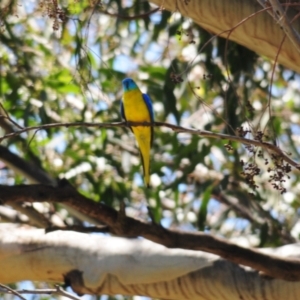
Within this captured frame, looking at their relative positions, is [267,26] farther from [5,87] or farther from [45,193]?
[5,87]

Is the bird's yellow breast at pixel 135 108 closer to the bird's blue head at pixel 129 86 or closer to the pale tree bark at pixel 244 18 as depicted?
the bird's blue head at pixel 129 86

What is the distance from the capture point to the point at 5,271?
2836 mm

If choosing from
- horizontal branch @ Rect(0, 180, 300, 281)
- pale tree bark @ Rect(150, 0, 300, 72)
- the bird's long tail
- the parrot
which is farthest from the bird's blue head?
horizontal branch @ Rect(0, 180, 300, 281)

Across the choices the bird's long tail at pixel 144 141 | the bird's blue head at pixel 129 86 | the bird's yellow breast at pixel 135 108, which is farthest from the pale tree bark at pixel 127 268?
the bird's blue head at pixel 129 86

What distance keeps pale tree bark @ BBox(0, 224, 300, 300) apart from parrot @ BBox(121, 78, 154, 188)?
2.32 feet

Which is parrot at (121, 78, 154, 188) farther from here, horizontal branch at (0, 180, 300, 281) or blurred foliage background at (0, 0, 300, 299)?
horizontal branch at (0, 180, 300, 281)

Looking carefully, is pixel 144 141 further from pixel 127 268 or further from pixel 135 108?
pixel 127 268

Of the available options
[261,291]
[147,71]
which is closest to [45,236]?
[261,291]

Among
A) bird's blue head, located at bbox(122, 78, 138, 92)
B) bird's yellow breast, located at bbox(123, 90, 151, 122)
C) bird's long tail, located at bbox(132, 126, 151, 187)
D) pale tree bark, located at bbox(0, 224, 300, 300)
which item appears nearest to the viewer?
pale tree bark, located at bbox(0, 224, 300, 300)

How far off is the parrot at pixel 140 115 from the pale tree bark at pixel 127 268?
0.71 m

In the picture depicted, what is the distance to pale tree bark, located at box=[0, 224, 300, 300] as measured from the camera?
8.72 feet

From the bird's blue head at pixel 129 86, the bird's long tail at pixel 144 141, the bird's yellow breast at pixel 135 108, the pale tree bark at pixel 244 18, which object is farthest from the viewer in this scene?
the bird's blue head at pixel 129 86

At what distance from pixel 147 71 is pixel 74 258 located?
192cm

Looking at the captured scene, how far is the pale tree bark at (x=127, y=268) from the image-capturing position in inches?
105
